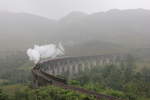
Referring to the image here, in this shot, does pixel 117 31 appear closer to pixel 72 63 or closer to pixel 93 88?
pixel 72 63

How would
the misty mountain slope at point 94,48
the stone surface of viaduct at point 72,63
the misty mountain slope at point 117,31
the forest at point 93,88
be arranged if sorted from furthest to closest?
the misty mountain slope at point 117,31 < the misty mountain slope at point 94,48 < the stone surface of viaduct at point 72,63 < the forest at point 93,88

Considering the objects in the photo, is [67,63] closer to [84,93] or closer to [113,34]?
[84,93]

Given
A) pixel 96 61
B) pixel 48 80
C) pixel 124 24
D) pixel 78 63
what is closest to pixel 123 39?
pixel 124 24

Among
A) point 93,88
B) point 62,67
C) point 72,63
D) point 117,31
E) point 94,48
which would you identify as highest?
point 117,31

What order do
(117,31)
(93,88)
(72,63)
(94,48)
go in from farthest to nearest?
(117,31), (94,48), (72,63), (93,88)

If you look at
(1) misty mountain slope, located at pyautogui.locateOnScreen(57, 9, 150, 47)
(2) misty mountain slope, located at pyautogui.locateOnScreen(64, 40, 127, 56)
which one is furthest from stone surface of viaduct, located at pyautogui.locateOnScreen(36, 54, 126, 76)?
(1) misty mountain slope, located at pyautogui.locateOnScreen(57, 9, 150, 47)

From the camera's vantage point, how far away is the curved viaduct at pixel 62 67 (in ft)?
102

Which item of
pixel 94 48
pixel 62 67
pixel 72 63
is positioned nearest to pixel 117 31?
pixel 94 48

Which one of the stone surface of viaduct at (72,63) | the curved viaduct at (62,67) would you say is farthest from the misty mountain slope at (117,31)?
the curved viaduct at (62,67)

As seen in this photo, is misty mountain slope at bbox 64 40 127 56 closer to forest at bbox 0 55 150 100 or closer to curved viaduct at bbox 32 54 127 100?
curved viaduct at bbox 32 54 127 100

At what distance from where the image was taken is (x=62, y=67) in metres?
59.5

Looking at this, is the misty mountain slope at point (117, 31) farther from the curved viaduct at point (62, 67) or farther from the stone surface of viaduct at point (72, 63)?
the curved viaduct at point (62, 67)

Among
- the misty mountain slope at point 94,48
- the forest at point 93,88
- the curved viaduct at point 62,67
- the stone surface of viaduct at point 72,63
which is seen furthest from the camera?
the misty mountain slope at point 94,48

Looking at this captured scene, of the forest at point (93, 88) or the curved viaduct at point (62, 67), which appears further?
the curved viaduct at point (62, 67)
